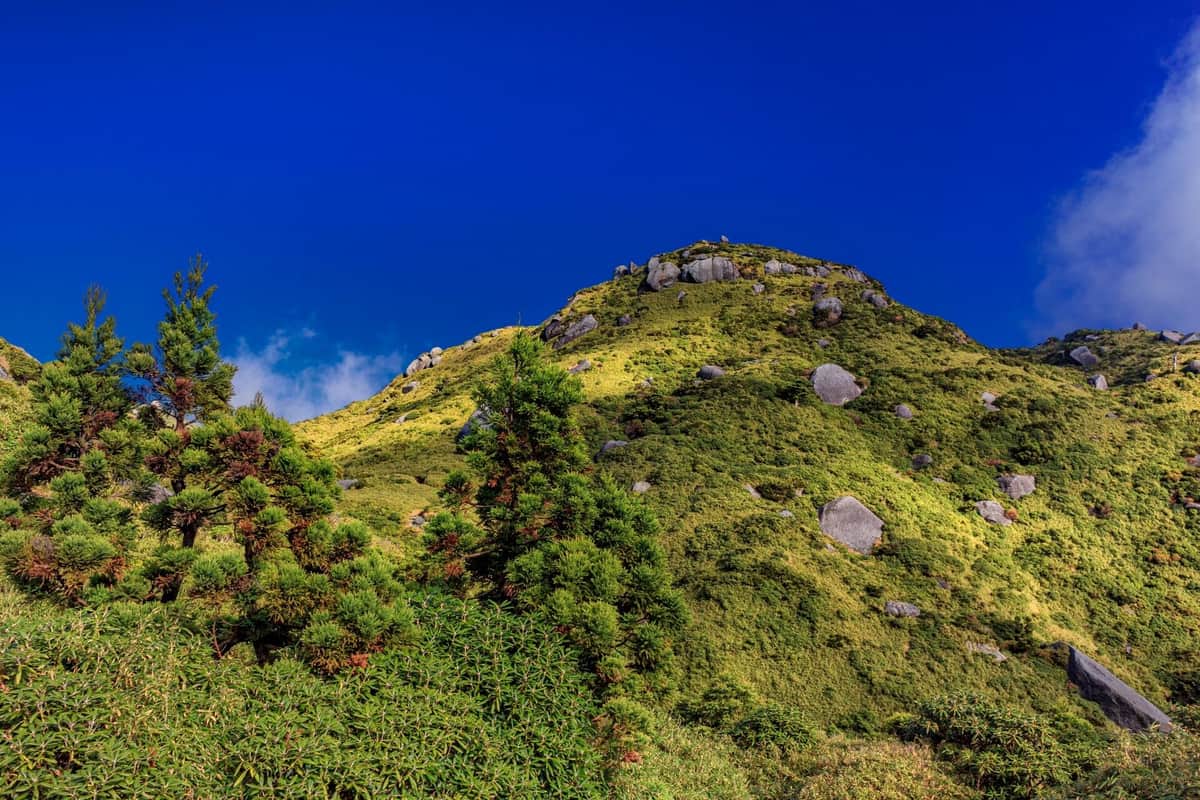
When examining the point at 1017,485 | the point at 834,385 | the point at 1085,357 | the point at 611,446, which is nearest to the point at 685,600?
the point at 611,446

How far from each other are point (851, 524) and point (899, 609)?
6.68m

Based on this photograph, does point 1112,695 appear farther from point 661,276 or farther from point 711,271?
point 661,276

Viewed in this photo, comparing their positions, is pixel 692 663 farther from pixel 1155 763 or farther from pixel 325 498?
pixel 325 498

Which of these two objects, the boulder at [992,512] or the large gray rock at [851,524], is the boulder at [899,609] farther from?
the boulder at [992,512]

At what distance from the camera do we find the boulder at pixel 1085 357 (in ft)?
256

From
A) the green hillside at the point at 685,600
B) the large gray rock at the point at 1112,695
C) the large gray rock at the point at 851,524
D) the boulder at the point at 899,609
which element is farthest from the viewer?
the large gray rock at the point at 851,524

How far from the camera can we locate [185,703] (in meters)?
7.70

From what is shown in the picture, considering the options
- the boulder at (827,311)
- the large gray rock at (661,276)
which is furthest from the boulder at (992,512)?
the large gray rock at (661,276)

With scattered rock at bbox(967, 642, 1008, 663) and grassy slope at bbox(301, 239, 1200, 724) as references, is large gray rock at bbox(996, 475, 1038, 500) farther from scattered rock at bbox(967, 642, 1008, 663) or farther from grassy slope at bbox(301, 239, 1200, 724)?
scattered rock at bbox(967, 642, 1008, 663)

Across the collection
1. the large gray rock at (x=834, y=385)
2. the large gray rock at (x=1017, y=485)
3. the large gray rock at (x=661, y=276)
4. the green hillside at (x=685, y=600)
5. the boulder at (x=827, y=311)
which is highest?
the large gray rock at (x=661, y=276)

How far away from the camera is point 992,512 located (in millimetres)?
40281

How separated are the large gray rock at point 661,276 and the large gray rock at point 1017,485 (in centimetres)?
6192

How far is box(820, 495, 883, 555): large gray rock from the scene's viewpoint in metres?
34.9

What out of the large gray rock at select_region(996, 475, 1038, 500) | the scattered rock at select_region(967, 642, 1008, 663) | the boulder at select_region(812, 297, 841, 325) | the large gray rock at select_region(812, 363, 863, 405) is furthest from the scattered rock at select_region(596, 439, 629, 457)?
the boulder at select_region(812, 297, 841, 325)
